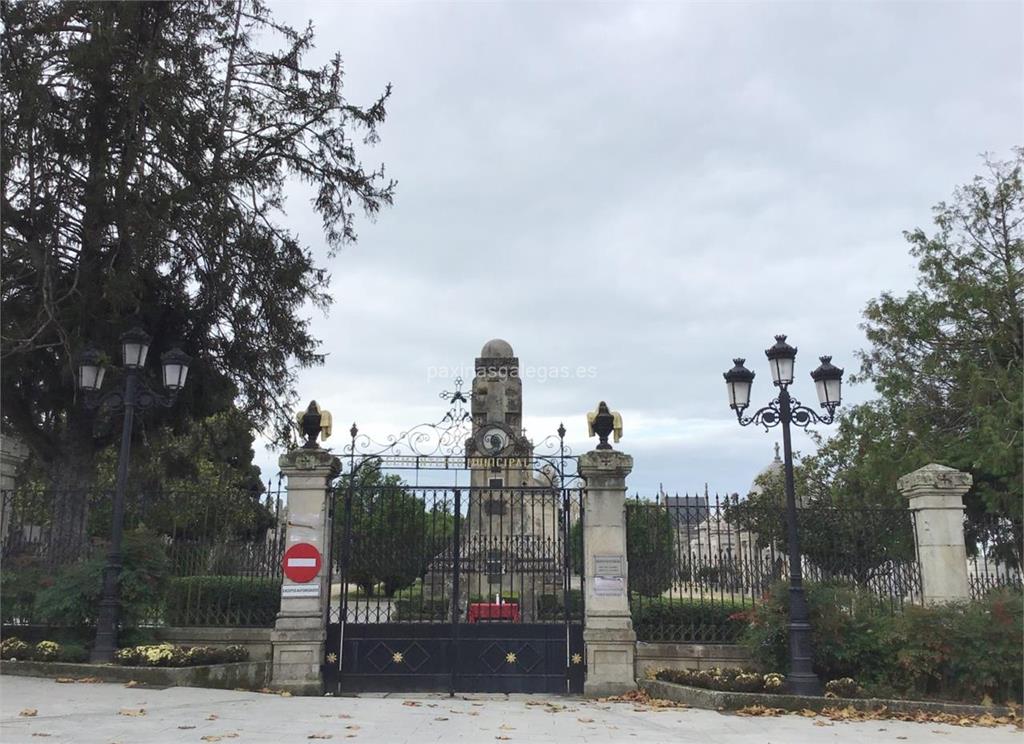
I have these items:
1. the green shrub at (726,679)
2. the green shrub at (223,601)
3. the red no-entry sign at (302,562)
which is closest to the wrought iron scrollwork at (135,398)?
the green shrub at (223,601)

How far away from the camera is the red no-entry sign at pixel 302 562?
36.3ft

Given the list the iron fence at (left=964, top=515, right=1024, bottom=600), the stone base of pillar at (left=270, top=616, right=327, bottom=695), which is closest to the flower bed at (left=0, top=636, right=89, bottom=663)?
the stone base of pillar at (left=270, top=616, right=327, bottom=695)

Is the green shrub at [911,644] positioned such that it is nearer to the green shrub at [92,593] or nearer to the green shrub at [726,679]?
the green shrub at [726,679]

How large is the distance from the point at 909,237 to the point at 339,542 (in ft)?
55.3

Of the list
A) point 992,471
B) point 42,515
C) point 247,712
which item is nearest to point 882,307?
point 992,471

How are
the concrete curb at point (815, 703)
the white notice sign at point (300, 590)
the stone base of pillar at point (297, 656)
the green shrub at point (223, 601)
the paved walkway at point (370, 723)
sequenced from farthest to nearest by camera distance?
the green shrub at point (223, 601), the white notice sign at point (300, 590), the stone base of pillar at point (297, 656), the concrete curb at point (815, 703), the paved walkway at point (370, 723)

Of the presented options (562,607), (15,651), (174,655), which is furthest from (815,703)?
(15,651)

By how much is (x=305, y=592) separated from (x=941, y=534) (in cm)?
945

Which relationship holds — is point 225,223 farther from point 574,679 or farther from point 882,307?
point 882,307

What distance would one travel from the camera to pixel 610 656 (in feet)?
35.9

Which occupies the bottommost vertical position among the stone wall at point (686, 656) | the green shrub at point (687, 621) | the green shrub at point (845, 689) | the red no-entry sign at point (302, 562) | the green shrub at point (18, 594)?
A: the green shrub at point (845, 689)

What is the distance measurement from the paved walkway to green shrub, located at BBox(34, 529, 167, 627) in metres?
1.03

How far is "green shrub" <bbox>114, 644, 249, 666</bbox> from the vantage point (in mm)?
10117

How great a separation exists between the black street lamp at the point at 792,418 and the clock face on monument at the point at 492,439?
7.80 metres
